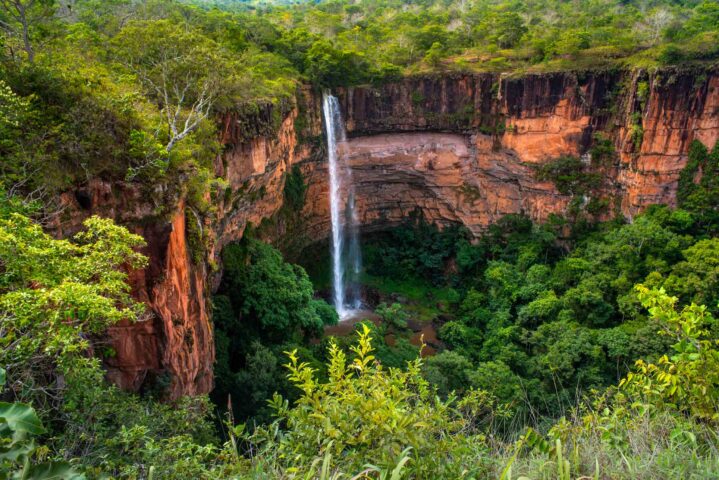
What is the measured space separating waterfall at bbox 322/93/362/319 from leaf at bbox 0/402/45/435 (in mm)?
20845

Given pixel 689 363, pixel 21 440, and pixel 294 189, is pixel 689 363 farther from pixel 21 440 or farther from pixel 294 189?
pixel 294 189

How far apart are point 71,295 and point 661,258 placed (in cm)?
1861

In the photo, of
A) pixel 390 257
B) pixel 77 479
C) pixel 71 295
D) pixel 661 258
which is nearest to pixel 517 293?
pixel 661 258

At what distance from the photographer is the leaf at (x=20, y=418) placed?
2.58m

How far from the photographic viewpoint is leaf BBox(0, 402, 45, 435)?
8.46ft

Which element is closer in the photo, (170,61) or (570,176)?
(170,61)

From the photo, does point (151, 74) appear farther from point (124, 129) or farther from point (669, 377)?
point (669, 377)

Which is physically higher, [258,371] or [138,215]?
[138,215]

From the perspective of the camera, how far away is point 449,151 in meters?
25.6

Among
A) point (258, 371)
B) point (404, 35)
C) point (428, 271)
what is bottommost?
point (428, 271)

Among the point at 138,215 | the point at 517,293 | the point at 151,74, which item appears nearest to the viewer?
the point at 138,215

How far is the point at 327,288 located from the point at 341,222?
12.4 ft

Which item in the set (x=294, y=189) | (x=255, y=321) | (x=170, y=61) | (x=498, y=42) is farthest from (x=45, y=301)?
(x=498, y=42)

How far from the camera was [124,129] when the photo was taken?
27.5 feet
